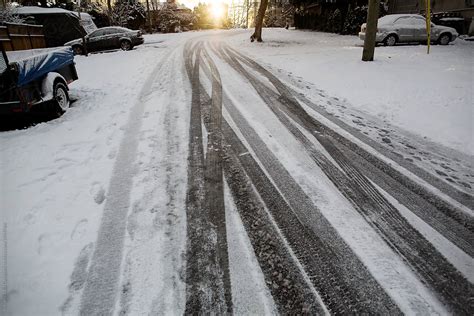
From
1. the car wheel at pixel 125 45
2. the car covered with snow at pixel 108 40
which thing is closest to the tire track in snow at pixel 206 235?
the car wheel at pixel 125 45

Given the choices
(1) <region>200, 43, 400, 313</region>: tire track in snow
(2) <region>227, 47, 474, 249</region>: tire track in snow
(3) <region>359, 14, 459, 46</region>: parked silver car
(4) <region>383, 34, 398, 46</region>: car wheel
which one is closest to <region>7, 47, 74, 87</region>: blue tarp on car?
(1) <region>200, 43, 400, 313</region>: tire track in snow

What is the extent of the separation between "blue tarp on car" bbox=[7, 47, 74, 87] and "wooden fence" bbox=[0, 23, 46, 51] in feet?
1.25

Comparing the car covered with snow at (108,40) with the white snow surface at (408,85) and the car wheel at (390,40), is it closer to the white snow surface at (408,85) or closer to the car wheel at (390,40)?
the white snow surface at (408,85)

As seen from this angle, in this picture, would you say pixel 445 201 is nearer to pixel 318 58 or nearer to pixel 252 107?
pixel 252 107

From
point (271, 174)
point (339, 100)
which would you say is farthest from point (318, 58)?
point (271, 174)

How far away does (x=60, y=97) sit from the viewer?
682 centimetres

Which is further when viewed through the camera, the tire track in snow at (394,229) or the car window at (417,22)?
the car window at (417,22)

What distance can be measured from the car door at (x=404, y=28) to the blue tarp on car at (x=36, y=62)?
15.3 metres

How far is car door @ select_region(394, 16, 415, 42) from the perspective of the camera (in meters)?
14.8

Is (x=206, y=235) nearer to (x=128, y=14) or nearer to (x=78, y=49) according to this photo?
(x=78, y=49)

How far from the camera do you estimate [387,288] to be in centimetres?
228

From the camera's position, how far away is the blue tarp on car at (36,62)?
5.46 m

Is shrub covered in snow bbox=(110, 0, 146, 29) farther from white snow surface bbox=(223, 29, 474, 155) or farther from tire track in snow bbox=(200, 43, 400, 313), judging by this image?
tire track in snow bbox=(200, 43, 400, 313)

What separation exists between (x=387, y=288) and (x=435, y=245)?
0.82 m
